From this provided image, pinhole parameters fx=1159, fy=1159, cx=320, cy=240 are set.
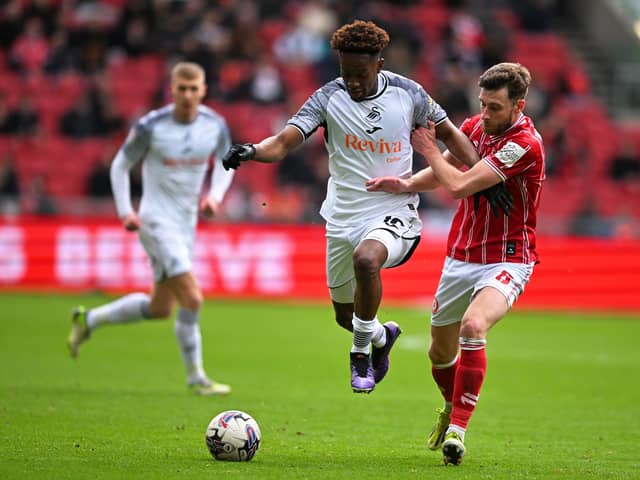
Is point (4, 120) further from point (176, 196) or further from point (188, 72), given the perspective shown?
point (188, 72)

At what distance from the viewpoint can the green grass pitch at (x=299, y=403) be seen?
24.1 ft

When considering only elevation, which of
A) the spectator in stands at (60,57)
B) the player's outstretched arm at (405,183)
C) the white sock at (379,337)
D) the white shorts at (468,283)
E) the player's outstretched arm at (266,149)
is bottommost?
the white sock at (379,337)

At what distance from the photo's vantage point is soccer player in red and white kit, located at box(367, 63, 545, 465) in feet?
24.8

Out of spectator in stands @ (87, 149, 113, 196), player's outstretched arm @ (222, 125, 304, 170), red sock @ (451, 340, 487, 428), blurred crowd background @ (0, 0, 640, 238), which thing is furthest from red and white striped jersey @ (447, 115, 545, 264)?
spectator in stands @ (87, 149, 113, 196)

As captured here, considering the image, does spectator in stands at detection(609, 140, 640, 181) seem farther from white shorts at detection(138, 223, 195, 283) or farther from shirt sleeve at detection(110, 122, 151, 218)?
shirt sleeve at detection(110, 122, 151, 218)

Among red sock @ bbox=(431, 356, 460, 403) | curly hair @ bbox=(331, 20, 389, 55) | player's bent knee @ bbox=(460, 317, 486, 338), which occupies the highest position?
curly hair @ bbox=(331, 20, 389, 55)

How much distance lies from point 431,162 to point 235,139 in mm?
14016

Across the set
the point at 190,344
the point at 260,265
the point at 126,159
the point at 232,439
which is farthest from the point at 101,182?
the point at 232,439

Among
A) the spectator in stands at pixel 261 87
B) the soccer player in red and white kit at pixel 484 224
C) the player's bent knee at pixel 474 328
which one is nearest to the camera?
the player's bent knee at pixel 474 328

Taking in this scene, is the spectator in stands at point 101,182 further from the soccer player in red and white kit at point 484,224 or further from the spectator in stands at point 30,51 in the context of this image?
the soccer player in red and white kit at point 484,224

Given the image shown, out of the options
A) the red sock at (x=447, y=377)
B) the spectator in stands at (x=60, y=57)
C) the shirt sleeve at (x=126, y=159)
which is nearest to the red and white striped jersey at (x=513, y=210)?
the red sock at (x=447, y=377)

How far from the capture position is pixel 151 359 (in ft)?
44.8

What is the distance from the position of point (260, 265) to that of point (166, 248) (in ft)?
30.5

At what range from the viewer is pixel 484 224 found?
26.0 ft
